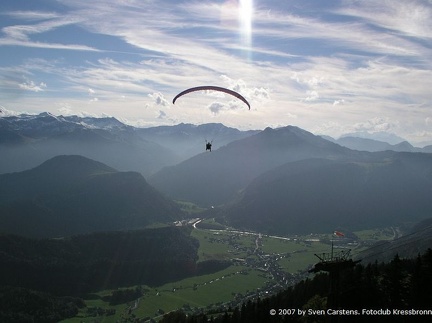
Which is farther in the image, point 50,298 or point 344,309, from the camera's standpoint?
point 50,298

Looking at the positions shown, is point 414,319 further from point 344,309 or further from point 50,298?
point 50,298

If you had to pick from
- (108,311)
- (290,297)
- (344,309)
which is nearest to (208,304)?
(108,311)

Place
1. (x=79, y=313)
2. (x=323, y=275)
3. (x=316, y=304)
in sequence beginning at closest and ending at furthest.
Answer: (x=316, y=304) → (x=323, y=275) → (x=79, y=313)

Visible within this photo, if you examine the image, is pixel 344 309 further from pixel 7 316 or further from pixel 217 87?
pixel 7 316

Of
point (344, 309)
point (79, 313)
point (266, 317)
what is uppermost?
point (344, 309)

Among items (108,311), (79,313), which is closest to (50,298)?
(79,313)

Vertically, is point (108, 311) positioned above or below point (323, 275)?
below

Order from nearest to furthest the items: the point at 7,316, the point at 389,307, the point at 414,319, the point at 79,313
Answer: the point at 414,319 < the point at 389,307 < the point at 7,316 < the point at 79,313

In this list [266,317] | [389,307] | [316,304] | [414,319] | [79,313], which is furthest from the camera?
[79,313]

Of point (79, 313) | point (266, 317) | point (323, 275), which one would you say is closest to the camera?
→ point (266, 317)
